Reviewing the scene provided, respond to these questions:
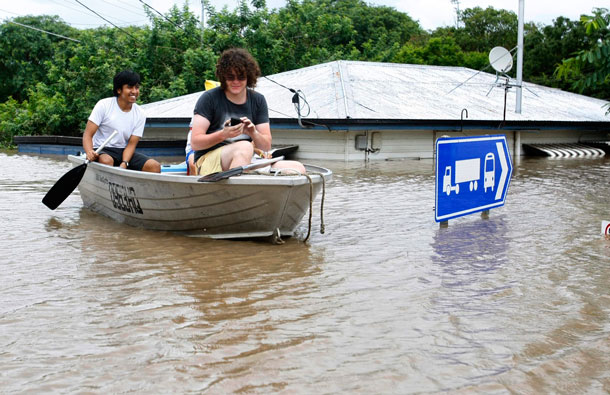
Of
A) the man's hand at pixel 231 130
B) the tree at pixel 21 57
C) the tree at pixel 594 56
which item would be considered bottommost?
the man's hand at pixel 231 130

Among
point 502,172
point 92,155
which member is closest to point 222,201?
point 92,155

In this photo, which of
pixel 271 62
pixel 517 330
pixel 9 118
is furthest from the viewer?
pixel 271 62

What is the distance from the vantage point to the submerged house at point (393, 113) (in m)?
18.1

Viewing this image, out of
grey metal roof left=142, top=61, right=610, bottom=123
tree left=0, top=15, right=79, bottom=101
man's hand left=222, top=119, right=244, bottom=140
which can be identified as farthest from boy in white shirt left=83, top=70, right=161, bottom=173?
tree left=0, top=15, right=79, bottom=101

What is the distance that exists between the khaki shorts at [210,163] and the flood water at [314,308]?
0.75 meters

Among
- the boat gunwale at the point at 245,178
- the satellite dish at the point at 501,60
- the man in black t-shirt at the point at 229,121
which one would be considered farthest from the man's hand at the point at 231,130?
the satellite dish at the point at 501,60

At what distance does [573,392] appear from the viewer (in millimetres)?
3340

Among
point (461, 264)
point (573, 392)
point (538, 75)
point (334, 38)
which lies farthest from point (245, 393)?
point (538, 75)

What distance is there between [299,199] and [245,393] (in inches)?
142

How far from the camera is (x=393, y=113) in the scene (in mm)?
18234

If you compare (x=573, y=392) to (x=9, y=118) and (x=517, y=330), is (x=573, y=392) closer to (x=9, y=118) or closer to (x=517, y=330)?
(x=517, y=330)

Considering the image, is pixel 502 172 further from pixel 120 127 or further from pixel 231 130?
pixel 120 127

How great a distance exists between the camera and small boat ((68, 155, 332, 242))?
6.54 m

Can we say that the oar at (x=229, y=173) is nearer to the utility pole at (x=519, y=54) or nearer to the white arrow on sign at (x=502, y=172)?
the white arrow on sign at (x=502, y=172)
